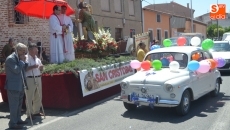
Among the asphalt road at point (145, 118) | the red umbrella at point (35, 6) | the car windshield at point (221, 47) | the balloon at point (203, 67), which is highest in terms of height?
the red umbrella at point (35, 6)

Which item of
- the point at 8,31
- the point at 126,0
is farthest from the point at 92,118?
the point at 126,0

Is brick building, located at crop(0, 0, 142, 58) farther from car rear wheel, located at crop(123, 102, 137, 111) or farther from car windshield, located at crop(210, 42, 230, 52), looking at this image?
car windshield, located at crop(210, 42, 230, 52)

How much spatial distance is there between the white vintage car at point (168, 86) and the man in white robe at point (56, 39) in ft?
10.5

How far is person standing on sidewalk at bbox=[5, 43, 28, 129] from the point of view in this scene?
254 inches

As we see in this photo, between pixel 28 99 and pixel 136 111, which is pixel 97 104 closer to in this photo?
pixel 136 111

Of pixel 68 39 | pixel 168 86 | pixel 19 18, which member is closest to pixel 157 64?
pixel 168 86

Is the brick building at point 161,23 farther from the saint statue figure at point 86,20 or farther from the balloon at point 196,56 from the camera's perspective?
the balloon at point 196,56

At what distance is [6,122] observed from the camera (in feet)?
23.9

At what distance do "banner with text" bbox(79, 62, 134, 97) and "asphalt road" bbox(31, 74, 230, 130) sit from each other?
58cm

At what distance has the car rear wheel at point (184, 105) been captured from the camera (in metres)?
6.95

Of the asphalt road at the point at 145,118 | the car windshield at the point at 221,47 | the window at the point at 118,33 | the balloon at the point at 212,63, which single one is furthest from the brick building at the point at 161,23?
the asphalt road at the point at 145,118

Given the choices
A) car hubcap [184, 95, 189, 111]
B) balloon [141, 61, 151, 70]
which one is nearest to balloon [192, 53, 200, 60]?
balloon [141, 61, 151, 70]

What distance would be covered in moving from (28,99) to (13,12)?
7.76 metres

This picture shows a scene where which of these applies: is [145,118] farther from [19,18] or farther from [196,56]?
[19,18]
